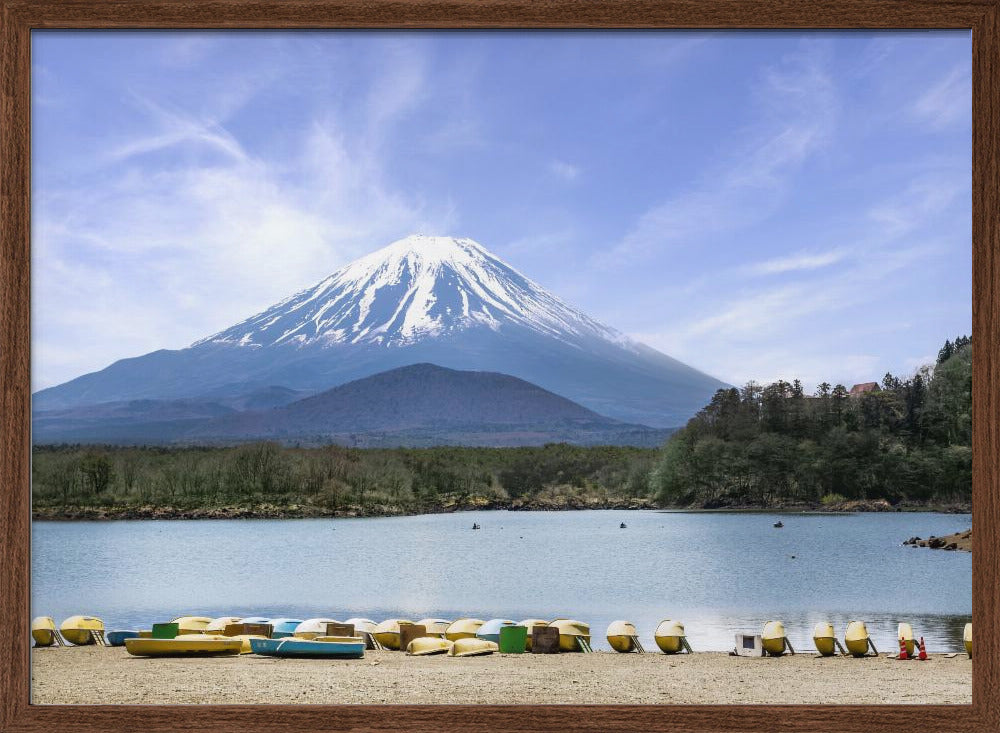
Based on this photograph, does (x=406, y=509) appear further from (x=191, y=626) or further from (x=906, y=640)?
(x=906, y=640)

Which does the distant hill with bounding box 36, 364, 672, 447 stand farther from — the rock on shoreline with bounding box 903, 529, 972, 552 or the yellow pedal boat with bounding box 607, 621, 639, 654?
the yellow pedal boat with bounding box 607, 621, 639, 654

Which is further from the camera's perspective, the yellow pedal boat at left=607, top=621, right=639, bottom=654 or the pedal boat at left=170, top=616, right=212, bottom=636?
the yellow pedal boat at left=607, top=621, right=639, bottom=654

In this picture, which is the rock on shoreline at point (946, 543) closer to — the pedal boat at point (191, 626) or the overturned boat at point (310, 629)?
the overturned boat at point (310, 629)

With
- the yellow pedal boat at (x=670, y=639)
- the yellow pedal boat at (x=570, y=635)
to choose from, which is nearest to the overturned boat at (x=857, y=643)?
the yellow pedal boat at (x=670, y=639)

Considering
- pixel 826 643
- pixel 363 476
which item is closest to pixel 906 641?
pixel 826 643

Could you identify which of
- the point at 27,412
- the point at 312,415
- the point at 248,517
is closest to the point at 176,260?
the point at 27,412

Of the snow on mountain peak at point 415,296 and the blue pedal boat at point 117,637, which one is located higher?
the snow on mountain peak at point 415,296

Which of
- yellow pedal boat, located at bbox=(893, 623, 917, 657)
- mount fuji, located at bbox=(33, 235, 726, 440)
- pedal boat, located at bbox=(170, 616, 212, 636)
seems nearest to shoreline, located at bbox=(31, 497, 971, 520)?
mount fuji, located at bbox=(33, 235, 726, 440)
